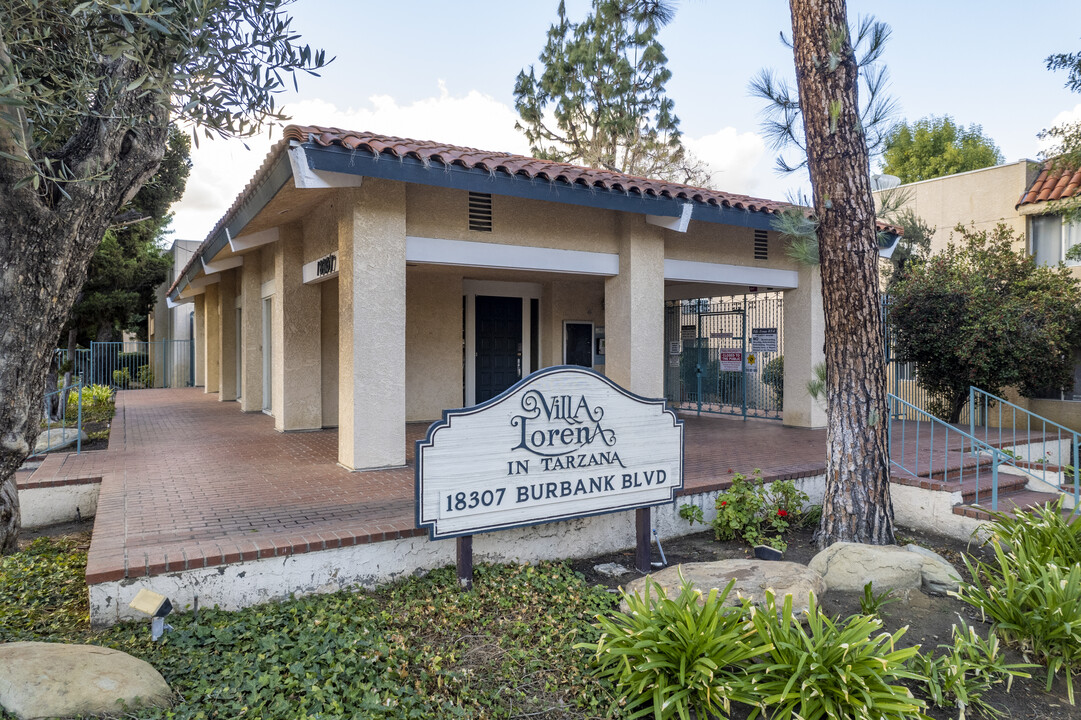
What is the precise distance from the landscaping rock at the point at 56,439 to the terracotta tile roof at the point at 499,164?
5.42 m

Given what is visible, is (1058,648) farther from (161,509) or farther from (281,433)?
(281,433)

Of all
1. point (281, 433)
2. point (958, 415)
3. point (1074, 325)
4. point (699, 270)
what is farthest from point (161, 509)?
point (1074, 325)

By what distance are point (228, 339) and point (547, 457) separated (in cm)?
1335

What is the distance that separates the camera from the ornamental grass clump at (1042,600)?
385cm

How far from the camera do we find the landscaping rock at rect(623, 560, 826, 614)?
13.4ft

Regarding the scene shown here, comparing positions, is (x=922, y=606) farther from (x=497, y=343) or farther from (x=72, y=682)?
(x=497, y=343)

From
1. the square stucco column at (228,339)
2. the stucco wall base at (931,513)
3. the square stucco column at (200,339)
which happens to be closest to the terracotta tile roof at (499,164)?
the stucco wall base at (931,513)

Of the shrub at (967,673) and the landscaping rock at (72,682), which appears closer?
the landscaping rock at (72,682)

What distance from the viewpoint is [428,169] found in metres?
6.62

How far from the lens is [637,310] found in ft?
29.4

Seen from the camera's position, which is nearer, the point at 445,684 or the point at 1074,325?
the point at 445,684

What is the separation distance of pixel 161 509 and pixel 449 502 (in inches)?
106

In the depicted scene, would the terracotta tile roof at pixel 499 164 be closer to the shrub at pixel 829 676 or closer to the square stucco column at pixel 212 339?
the shrub at pixel 829 676

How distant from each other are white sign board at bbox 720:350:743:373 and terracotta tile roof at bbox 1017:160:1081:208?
6953 millimetres
